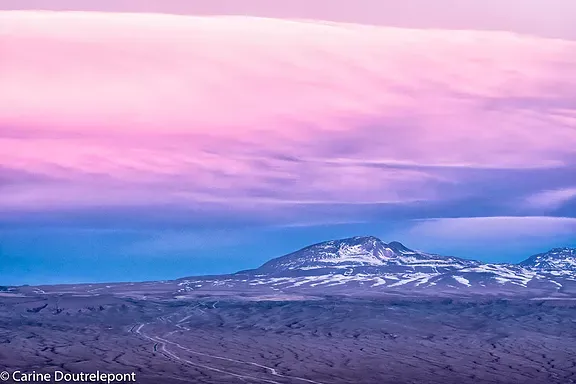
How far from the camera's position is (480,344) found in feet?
282

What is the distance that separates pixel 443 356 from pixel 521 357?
5.75 metres

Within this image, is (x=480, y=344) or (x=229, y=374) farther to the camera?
(x=480, y=344)

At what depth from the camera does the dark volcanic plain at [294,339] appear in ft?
216

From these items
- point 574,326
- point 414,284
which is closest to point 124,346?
point 574,326

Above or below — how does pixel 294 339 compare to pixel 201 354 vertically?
above

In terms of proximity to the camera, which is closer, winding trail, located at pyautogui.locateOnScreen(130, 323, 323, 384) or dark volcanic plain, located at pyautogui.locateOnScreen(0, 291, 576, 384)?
winding trail, located at pyautogui.locateOnScreen(130, 323, 323, 384)

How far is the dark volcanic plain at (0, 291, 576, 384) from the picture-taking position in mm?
65938

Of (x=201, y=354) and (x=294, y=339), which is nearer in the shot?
(x=201, y=354)

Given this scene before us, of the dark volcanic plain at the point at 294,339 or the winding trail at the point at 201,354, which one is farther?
the dark volcanic plain at the point at 294,339

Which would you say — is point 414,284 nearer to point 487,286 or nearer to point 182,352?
point 487,286

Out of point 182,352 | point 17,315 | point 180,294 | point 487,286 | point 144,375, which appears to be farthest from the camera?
point 487,286

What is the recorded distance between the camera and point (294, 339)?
291 ft

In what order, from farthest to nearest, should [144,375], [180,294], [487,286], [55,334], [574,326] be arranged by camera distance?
[487,286] → [180,294] → [574,326] → [55,334] → [144,375]

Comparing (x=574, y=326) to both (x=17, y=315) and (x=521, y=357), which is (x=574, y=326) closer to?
(x=521, y=357)
